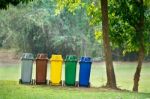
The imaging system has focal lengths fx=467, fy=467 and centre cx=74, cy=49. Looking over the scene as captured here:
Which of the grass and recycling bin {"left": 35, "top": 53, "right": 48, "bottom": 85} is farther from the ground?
recycling bin {"left": 35, "top": 53, "right": 48, "bottom": 85}

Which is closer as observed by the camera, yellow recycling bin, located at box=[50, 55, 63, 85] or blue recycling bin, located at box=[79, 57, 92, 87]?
yellow recycling bin, located at box=[50, 55, 63, 85]

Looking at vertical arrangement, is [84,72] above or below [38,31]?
below

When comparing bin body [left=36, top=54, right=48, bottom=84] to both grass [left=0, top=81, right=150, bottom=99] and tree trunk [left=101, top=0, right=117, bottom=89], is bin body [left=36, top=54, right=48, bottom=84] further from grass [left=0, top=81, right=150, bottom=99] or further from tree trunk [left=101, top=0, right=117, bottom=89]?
tree trunk [left=101, top=0, right=117, bottom=89]

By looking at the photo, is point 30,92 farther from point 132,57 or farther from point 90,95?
point 132,57

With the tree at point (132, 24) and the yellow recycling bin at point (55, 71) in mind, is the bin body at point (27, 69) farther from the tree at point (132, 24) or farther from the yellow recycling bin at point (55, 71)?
the tree at point (132, 24)

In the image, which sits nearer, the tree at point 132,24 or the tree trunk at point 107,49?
the tree trunk at point 107,49

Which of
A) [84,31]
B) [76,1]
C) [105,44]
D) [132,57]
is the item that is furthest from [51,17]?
[105,44]

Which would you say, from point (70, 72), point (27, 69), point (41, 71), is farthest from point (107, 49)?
point (27, 69)

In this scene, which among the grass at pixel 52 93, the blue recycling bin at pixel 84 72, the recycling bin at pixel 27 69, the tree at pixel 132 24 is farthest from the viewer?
the tree at pixel 132 24

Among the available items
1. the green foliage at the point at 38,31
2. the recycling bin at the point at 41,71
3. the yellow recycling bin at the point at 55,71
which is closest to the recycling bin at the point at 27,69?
the recycling bin at the point at 41,71

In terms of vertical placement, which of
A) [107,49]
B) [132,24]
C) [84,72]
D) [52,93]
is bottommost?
[52,93]

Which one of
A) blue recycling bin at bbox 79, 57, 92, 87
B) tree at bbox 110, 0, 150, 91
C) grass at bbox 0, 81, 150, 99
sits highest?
tree at bbox 110, 0, 150, 91

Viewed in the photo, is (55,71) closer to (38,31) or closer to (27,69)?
(27,69)

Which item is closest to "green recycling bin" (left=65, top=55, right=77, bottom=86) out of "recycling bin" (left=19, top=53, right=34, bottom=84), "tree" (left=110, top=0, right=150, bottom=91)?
"recycling bin" (left=19, top=53, right=34, bottom=84)
